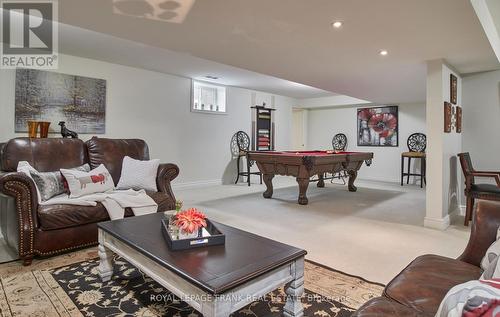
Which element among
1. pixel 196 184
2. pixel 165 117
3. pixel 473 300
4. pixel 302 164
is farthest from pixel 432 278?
pixel 196 184

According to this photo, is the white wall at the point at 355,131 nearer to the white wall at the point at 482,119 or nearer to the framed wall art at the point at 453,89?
the white wall at the point at 482,119

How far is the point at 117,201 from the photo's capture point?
2807 mm

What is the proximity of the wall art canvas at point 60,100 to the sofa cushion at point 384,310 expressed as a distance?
197 inches

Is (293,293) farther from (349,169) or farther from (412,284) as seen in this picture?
(349,169)

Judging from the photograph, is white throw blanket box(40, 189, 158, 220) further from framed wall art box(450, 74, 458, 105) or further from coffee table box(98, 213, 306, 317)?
framed wall art box(450, 74, 458, 105)

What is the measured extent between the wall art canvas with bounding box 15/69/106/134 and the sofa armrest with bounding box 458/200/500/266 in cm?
521

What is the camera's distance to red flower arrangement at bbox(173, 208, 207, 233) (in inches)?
64.4

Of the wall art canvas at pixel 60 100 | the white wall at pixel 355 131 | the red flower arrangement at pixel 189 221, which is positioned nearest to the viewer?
the red flower arrangement at pixel 189 221

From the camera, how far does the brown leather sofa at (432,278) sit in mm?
1075

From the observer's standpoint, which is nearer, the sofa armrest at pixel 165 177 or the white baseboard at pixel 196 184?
the sofa armrest at pixel 165 177

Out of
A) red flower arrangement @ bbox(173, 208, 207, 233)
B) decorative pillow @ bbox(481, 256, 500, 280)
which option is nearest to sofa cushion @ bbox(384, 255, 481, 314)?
decorative pillow @ bbox(481, 256, 500, 280)

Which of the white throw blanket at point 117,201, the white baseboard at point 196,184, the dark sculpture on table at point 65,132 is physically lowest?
the white baseboard at point 196,184

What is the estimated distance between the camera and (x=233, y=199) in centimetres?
516

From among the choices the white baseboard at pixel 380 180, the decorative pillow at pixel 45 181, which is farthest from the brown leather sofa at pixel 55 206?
the white baseboard at pixel 380 180
